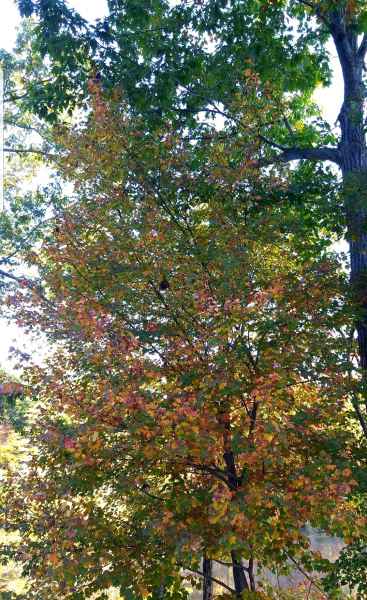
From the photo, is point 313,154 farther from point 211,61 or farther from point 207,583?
point 207,583

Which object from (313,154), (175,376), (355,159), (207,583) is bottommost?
(207,583)

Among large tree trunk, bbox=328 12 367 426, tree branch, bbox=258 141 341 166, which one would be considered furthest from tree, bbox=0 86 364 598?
tree branch, bbox=258 141 341 166

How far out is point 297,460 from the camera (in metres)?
4.82

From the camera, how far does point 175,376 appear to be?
196 inches

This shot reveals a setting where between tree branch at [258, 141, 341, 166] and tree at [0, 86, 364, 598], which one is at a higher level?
tree branch at [258, 141, 341, 166]

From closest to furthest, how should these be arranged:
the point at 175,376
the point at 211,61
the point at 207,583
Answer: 1. the point at 175,376
2. the point at 207,583
3. the point at 211,61

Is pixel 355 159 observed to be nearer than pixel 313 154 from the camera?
Yes

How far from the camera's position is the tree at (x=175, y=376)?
4.21 metres

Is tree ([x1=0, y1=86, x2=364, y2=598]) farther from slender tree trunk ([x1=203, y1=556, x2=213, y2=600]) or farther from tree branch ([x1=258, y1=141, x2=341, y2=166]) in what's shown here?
tree branch ([x1=258, y1=141, x2=341, y2=166])

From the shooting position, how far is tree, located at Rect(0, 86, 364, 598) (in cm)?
421

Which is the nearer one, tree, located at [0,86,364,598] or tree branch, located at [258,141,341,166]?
tree, located at [0,86,364,598]

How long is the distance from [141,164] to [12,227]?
6.97m

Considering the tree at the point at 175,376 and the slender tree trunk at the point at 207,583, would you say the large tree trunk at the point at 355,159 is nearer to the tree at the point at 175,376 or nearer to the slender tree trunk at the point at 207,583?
the tree at the point at 175,376

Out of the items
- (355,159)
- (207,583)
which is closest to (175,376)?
(207,583)
